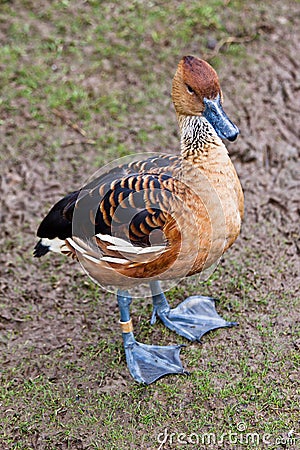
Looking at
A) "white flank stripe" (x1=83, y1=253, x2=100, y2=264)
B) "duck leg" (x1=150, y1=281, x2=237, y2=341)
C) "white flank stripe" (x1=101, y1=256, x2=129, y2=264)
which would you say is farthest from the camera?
"duck leg" (x1=150, y1=281, x2=237, y2=341)

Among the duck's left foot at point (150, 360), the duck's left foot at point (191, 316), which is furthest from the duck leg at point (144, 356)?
the duck's left foot at point (191, 316)

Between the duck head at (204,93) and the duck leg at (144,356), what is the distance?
113cm

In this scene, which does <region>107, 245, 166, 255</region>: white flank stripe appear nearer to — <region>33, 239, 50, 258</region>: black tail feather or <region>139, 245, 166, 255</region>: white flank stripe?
<region>139, 245, 166, 255</region>: white flank stripe

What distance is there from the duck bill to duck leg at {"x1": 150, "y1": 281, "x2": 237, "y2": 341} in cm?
110

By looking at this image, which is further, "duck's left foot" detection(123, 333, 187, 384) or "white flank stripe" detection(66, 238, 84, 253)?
"duck's left foot" detection(123, 333, 187, 384)

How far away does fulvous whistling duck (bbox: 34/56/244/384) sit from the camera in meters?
3.38

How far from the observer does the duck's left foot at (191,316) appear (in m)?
4.06

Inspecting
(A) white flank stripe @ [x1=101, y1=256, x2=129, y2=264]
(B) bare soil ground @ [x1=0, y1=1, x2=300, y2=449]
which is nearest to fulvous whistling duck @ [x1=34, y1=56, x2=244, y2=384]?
(A) white flank stripe @ [x1=101, y1=256, x2=129, y2=264]

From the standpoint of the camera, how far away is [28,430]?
3.65 meters

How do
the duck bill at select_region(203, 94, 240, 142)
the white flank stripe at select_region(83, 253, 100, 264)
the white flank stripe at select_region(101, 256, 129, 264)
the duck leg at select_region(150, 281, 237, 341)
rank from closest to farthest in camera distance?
the duck bill at select_region(203, 94, 240, 142) → the white flank stripe at select_region(101, 256, 129, 264) → the white flank stripe at select_region(83, 253, 100, 264) → the duck leg at select_region(150, 281, 237, 341)

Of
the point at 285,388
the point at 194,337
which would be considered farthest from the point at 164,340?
the point at 285,388

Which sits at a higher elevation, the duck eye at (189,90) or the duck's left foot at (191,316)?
the duck eye at (189,90)

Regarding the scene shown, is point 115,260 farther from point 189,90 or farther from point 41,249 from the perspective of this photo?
point 189,90

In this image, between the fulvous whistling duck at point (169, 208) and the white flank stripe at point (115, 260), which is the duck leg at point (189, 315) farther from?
the white flank stripe at point (115, 260)
